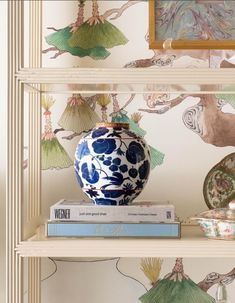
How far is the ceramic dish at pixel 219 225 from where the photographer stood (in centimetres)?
128

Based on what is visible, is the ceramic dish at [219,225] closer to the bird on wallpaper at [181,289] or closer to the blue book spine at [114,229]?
the blue book spine at [114,229]

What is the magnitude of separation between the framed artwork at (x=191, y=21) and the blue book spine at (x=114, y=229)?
517 mm

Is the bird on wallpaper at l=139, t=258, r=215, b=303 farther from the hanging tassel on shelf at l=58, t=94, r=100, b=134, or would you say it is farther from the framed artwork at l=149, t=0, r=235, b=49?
the framed artwork at l=149, t=0, r=235, b=49

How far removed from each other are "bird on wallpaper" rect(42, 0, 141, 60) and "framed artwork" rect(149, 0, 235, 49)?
0.29ft

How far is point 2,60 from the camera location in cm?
163

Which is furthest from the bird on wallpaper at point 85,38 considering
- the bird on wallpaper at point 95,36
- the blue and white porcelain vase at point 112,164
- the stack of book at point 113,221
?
the stack of book at point 113,221

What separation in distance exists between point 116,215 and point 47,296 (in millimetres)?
451

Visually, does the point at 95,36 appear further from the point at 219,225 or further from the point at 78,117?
the point at 219,225

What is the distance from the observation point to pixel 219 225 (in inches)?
50.8

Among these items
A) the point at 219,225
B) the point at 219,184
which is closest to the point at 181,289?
the point at 219,184

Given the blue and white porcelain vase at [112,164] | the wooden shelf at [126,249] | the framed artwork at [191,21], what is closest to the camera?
the wooden shelf at [126,249]

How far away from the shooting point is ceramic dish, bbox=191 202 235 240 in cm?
128

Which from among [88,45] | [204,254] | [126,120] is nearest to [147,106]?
[126,120]

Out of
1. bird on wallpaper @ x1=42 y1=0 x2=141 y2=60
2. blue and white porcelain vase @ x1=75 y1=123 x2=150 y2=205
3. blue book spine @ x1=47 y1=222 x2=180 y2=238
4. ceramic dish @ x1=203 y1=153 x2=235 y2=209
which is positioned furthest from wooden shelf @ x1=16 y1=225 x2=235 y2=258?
bird on wallpaper @ x1=42 y1=0 x2=141 y2=60
